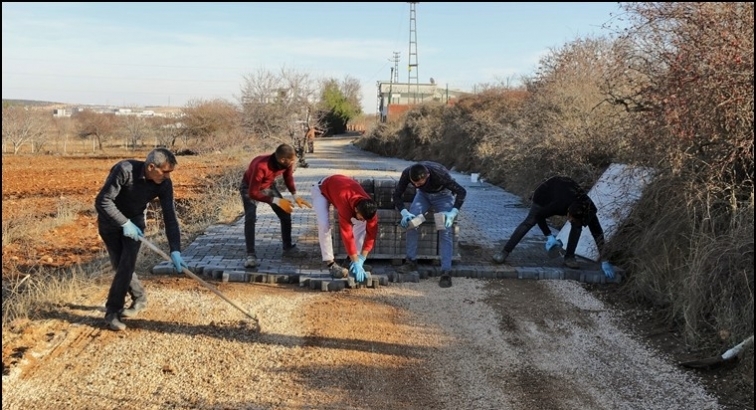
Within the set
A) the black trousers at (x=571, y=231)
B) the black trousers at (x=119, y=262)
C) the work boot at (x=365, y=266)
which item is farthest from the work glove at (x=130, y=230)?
the black trousers at (x=571, y=231)

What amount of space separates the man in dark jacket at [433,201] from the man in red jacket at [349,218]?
2.11 feet

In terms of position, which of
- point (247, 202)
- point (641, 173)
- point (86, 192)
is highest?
point (641, 173)

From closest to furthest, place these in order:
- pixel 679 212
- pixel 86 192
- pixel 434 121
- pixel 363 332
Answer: pixel 363 332 → pixel 679 212 → pixel 86 192 → pixel 434 121

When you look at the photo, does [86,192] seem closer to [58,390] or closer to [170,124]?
[58,390]

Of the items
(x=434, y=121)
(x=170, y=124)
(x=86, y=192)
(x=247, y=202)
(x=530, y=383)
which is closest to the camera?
(x=530, y=383)

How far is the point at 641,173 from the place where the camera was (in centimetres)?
740

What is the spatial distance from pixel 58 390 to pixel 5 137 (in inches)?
1771

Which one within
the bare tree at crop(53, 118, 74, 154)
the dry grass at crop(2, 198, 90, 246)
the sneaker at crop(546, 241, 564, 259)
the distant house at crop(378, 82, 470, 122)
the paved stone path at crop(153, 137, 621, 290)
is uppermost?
the distant house at crop(378, 82, 470, 122)

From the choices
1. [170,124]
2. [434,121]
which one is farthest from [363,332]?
[170,124]

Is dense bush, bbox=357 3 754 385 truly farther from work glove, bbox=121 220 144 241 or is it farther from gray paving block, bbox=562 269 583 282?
work glove, bbox=121 220 144 241

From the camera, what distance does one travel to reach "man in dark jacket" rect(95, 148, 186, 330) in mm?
5219

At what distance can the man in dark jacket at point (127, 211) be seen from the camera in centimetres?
522

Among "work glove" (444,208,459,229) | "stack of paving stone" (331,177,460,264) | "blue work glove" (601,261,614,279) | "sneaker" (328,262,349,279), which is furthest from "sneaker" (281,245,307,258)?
"blue work glove" (601,261,614,279)

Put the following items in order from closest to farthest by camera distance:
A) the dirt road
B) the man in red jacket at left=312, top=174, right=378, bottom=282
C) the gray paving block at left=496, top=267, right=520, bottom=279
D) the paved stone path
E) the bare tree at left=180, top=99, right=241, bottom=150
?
the dirt road
the man in red jacket at left=312, top=174, right=378, bottom=282
the paved stone path
the gray paving block at left=496, top=267, right=520, bottom=279
the bare tree at left=180, top=99, right=241, bottom=150
